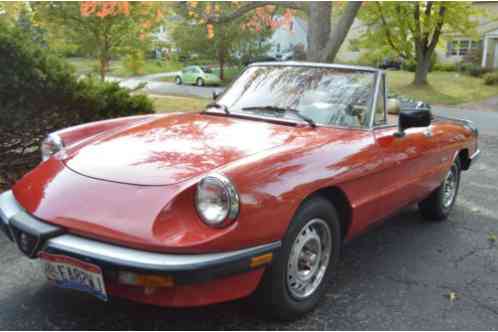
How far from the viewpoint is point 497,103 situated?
63.2ft

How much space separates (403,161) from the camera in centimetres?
377

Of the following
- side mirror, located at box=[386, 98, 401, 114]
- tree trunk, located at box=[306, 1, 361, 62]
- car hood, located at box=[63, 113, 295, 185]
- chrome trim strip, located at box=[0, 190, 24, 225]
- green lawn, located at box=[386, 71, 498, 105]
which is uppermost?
tree trunk, located at box=[306, 1, 361, 62]

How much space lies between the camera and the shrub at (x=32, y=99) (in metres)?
5.21

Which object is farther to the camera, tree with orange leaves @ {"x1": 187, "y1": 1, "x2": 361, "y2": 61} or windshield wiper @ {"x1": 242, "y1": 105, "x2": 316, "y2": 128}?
tree with orange leaves @ {"x1": 187, "y1": 1, "x2": 361, "y2": 61}

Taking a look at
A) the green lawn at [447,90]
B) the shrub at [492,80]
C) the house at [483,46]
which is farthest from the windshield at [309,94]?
the house at [483,46]

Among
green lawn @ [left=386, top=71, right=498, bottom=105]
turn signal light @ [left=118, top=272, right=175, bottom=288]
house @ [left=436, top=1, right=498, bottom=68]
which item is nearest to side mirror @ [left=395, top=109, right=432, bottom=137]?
turn signal light @ [left=118, top=272, right=175, bottom=288]

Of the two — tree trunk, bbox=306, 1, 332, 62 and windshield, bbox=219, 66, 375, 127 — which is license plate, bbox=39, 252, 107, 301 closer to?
windshield, bbox=219, 66, 375, 127

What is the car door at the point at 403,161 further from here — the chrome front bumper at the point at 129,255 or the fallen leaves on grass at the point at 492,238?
the chrome front bumper at the point at 129,255

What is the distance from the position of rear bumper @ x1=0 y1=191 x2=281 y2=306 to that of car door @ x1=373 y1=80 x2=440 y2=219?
4.50 feet

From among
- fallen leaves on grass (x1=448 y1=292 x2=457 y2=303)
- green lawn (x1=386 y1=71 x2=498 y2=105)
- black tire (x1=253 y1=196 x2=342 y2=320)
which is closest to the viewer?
black tire (x1=253 y1=196 x2=342 y2=320)

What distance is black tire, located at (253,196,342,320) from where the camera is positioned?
2672 millimetres

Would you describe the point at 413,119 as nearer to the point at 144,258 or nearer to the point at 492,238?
the point at 492,238

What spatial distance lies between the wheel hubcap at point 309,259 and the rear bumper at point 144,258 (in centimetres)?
30

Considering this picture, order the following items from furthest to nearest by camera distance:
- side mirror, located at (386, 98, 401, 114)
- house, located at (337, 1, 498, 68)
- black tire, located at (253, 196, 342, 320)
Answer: house, located at (337, 1, 498, 68), side mirror, located at (386, 98, 401, 114), black tire, located at (253, 196, 342, 320)
